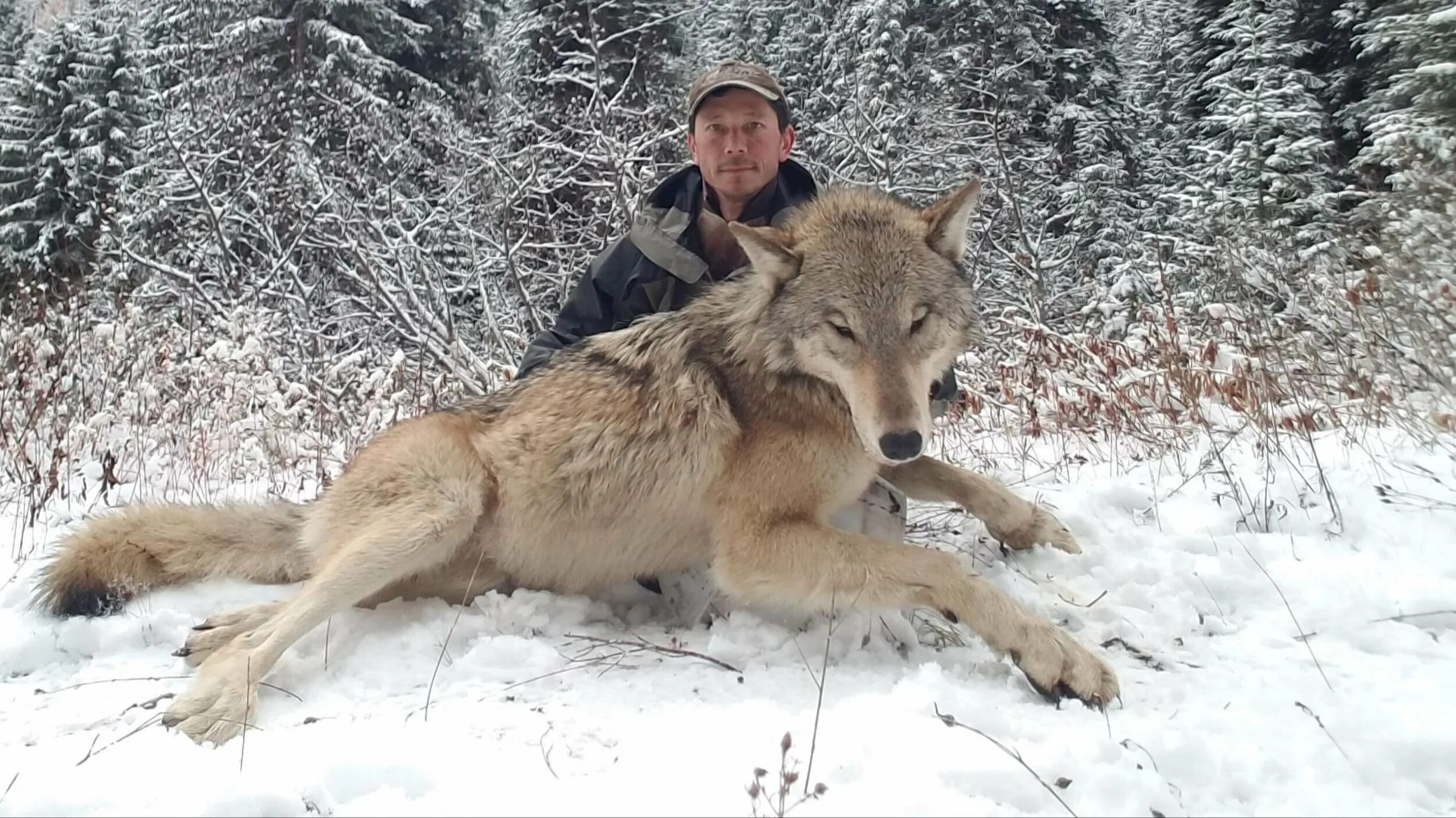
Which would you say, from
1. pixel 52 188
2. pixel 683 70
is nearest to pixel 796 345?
pixel 683 70

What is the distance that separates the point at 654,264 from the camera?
4395 millimetres

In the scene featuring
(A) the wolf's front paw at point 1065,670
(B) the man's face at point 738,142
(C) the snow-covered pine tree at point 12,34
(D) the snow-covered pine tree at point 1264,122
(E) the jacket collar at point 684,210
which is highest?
(C) the snow-covered pine tree at point 12,34

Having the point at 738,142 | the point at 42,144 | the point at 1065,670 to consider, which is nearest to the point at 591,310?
the point at 738,142

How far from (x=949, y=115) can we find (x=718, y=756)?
1378 centimetres

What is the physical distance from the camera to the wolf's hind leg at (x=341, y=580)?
2.25m

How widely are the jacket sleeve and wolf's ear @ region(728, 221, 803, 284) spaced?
169 centimetres

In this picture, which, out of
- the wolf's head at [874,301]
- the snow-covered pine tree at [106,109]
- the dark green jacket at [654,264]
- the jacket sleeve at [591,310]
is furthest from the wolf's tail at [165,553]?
the snow-covered pine tree at [106,109]

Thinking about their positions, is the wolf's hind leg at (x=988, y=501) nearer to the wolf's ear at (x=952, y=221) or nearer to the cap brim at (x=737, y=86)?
the wolf's ear at (x=952, y=221)

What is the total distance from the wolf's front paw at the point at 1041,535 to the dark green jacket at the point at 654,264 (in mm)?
1913

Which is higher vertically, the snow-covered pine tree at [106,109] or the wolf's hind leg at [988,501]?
the snow-covered pine tree at [106,109]

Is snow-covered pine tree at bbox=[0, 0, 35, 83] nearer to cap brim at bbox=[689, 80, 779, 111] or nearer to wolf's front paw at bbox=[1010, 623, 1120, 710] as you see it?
cap brim at bbox=[689, 80, 779, 111]

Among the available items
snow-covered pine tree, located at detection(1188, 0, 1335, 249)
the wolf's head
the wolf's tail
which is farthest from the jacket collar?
snow-covered pine tree, located at detection(1188, 0, 1335, 249)

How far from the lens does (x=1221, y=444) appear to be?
4.14 m

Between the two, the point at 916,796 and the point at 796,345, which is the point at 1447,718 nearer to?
the point at 916,796
